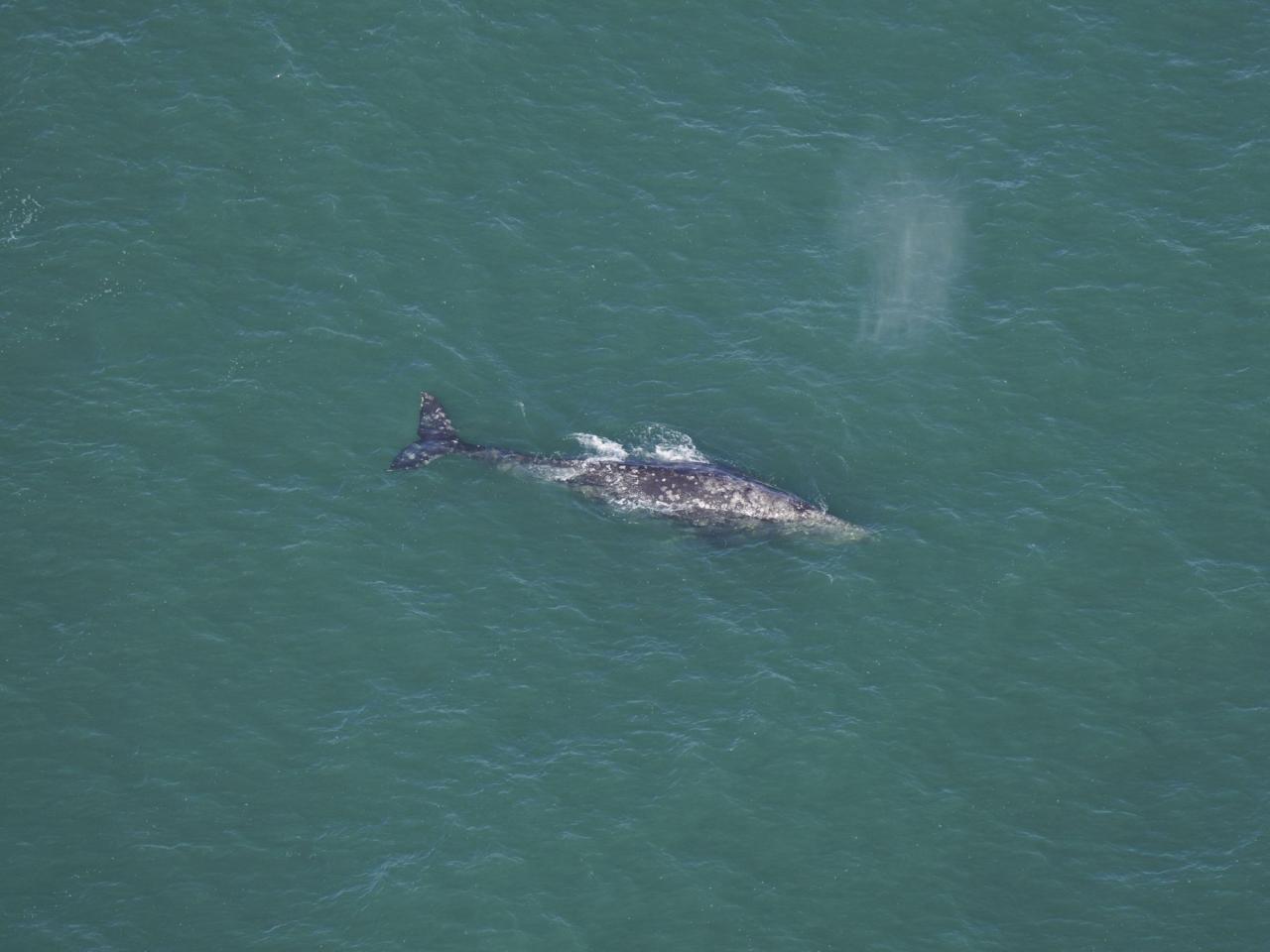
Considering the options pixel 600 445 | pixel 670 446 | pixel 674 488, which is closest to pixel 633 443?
→ pixel 600 445

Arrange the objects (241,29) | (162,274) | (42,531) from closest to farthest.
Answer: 1. (42,531)
2. (162,274)
3. (241,29)

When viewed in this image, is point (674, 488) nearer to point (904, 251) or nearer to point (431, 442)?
point (431, 442)

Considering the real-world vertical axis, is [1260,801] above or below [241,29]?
below

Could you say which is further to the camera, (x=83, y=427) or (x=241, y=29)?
(x=241, y=29)

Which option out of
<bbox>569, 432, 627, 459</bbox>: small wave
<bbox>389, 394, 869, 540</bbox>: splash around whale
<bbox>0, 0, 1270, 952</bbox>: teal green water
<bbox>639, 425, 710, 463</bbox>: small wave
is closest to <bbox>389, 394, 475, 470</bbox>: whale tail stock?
<bbox>389, 394, 869, 540</bbox>: splash around whale

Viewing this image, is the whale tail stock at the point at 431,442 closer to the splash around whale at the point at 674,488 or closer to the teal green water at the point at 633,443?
the splash around whale at the point at 674,488

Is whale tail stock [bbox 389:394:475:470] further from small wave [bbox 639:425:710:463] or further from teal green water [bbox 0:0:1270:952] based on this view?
small wave [bbox 639:425:710:463]

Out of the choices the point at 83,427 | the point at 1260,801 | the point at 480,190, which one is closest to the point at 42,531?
the point at 83,427

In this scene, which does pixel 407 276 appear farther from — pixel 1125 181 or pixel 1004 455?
pixel 1125 181
